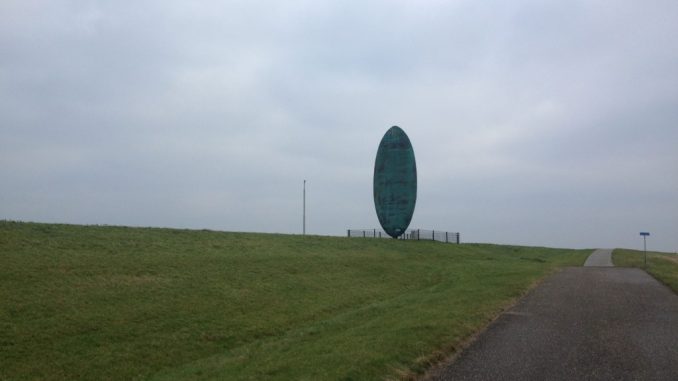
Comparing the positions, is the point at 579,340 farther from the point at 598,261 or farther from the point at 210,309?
the point at 598,261

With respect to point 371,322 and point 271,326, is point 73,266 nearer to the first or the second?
point 271,326

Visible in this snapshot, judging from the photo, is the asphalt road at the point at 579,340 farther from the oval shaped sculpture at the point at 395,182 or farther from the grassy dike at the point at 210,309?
the oval shaped sculpture at the point at 395,182

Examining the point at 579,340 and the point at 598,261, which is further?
the point at 598,261

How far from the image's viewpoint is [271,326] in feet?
53.8

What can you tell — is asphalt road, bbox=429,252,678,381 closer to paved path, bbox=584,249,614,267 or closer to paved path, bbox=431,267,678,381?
paved path, bbox=431,267,678,381

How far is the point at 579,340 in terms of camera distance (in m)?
11.8

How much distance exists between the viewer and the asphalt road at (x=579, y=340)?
9.41m

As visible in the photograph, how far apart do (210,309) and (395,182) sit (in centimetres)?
2962

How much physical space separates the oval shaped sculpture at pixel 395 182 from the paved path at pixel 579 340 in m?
25.4

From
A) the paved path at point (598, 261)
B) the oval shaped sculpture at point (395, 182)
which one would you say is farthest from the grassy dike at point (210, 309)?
the oval shaped sculpture at point (395, 182)

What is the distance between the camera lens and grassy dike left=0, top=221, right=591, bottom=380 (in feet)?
37.2

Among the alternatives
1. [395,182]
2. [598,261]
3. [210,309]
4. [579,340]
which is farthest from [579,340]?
[395,182]

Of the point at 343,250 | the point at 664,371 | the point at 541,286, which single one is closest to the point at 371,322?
the point at 664,371

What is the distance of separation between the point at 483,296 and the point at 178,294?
30.3 feet
